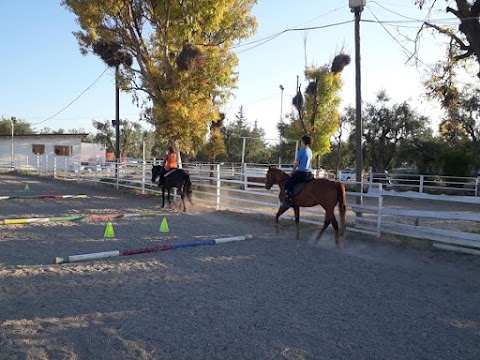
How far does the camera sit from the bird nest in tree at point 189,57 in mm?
15039

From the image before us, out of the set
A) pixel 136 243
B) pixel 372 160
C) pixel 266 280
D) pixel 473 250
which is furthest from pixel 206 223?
pixel 372 160

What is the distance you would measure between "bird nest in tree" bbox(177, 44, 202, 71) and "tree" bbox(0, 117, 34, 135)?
61.4 m

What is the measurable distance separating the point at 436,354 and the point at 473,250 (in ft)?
13.9

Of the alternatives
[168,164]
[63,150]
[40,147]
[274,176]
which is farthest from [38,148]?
[274,176]

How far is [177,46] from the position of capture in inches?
647

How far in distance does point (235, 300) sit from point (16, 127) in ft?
260

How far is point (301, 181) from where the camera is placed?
8172 millimetres

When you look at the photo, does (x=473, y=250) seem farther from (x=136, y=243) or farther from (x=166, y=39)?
(x=166, y=39)

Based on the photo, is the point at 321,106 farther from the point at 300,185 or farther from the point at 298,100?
the point at 300,185

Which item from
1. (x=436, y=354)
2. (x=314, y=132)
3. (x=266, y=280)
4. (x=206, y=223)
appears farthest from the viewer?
(x=314, y=132)

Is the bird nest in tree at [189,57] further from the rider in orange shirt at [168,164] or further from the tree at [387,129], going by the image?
A: the tree at [387,129]

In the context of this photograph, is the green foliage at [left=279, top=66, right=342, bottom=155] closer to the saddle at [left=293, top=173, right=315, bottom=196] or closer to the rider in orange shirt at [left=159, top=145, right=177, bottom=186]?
the rider in orange shirt at [left=159, top=145, right=177, bottom=186]

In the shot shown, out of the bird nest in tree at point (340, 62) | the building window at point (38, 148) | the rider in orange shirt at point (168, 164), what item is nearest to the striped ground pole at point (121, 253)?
the rider in orange shirt at point (168, 164)

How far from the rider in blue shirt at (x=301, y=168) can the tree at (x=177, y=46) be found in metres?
8.67
